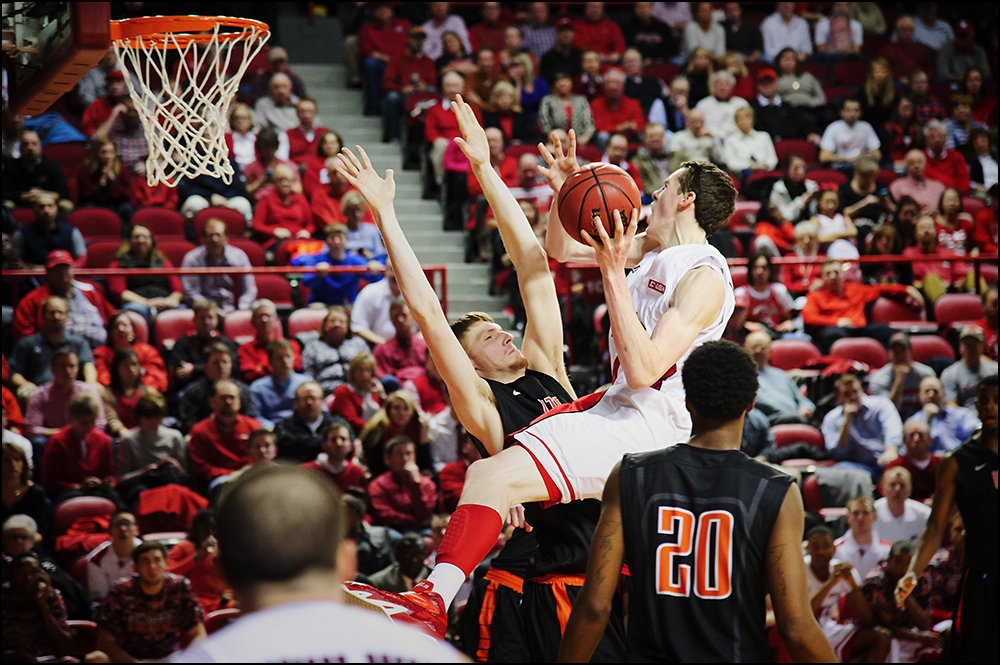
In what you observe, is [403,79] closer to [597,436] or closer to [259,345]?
[259,345]

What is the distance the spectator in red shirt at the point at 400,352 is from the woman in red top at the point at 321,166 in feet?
6.67

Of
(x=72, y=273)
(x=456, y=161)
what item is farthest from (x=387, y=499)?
(x=456, y=161)

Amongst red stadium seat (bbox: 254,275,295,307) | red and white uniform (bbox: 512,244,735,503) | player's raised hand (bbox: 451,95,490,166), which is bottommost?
red stadium seat (bbox: 254,275,295,307)

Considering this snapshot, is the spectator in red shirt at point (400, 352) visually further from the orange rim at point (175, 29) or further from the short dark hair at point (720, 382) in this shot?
the short dark hair at point (720, 382)

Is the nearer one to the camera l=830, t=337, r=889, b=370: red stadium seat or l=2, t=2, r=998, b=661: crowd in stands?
l=2, t=2, r=998, b=661: crowd in stands

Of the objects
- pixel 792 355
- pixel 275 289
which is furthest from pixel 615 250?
pixel 275 289

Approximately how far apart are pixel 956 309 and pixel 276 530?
932 centimetres

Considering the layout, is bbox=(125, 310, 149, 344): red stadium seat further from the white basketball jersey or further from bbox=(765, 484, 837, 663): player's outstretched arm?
bbox=(765, 484, 837, 663): player's outstretched arm

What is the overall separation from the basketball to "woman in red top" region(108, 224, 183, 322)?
5.37 metres

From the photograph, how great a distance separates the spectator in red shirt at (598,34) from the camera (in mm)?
12938

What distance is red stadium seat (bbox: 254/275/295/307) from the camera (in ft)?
29.4

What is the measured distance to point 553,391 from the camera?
3961mm

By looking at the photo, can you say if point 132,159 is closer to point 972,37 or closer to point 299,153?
point 299,153

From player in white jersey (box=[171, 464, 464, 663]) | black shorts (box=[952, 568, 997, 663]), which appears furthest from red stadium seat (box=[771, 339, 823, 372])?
player in white jersey (box=[171, 464, 464, 663])
